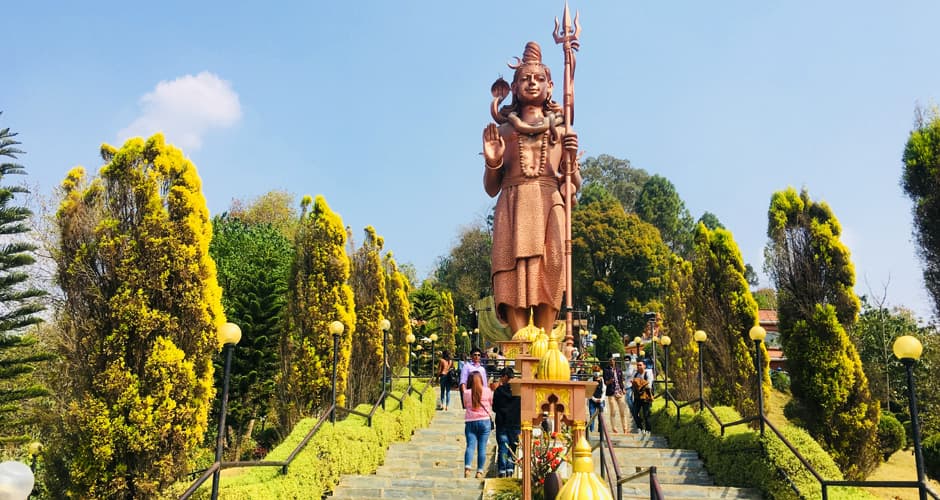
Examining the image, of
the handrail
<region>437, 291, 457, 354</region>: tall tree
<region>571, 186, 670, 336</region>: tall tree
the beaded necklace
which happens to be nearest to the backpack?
the handrail

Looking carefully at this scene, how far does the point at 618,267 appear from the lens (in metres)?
32.1

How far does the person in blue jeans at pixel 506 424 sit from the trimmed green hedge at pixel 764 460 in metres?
2.94

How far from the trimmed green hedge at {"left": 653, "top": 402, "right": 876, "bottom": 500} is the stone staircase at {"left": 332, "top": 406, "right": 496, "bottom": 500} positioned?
2990mm

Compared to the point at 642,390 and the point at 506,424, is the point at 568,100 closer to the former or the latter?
the point at 642,390

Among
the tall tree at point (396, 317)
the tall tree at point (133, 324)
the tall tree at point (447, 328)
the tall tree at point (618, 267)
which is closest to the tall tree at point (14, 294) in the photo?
the tall tree at point (133, 324)

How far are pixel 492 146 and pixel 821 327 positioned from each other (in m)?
6.58

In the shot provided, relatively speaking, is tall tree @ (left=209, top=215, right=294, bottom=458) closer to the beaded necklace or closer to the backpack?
the beaded necklace

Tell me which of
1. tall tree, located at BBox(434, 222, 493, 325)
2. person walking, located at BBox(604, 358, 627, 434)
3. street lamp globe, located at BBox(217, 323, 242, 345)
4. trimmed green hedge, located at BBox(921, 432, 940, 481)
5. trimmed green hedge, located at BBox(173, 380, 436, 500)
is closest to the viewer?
street lamp globe, located at BBox(217, 323, 242, 345)

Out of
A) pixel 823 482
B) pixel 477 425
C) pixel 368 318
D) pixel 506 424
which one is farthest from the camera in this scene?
pixel 368 318

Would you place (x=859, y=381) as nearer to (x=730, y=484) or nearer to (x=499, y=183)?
(x=730, y=484)

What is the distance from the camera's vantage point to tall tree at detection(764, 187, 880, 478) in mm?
10828

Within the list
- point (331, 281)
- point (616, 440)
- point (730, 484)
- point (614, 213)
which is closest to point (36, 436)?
point (331, 281)

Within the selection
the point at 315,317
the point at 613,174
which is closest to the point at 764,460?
the point at 315,317

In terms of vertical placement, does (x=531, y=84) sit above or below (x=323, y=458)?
above
